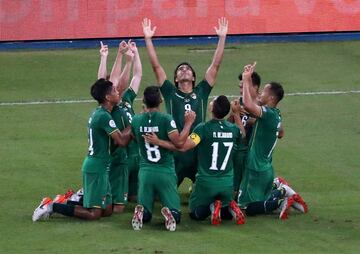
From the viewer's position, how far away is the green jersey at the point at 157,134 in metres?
14.0

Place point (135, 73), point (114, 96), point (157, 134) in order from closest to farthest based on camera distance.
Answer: point (157, 134)
point (114, 96)
point (135, 73)

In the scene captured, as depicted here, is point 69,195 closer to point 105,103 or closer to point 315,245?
point 105,103

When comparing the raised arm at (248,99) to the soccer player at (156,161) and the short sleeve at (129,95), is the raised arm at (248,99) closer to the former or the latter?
the soccer player at (156,161)

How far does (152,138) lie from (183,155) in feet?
4.19

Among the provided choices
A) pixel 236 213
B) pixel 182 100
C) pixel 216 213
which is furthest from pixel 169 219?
pixel 182 100

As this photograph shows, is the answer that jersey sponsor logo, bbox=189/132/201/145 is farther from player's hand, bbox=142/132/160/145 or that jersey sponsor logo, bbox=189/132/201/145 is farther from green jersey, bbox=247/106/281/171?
green jersey, bbox=247/106/281/171

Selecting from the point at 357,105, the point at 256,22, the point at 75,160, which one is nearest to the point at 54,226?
the point at 75,160

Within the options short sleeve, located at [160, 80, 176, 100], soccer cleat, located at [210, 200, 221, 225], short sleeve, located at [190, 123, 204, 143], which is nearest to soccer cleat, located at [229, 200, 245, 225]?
soccer cleat, located at [210, 200, 221, 225]

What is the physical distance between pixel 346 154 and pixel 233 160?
12.6ft

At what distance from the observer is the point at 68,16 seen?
28.7 metres

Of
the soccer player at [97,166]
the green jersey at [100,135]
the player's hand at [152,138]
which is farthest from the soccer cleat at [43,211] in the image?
the player's hand at [152,138]

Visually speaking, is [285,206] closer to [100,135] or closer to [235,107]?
[235,107]

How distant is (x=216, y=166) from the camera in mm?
14406

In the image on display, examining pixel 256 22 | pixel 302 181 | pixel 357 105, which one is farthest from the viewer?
pixel 256 22
